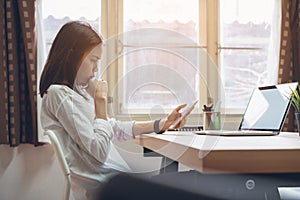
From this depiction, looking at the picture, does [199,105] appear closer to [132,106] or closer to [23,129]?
[132,106]

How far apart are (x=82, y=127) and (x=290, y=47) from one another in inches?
77.6

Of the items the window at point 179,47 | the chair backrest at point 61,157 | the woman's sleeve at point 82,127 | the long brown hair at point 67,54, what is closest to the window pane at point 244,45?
the window at point 179,47

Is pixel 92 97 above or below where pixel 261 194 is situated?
above

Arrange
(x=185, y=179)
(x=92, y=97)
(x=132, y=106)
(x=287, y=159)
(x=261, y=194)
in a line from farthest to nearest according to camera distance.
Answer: (x=132, y=106)
(x=92, y=97)
(x=185, y=179)
(x=261, y=194)
(x=287, y=159)

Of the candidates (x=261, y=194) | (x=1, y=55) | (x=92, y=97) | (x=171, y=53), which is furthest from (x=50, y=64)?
(x=171, y=53)

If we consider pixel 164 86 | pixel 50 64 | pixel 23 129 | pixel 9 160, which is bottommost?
pixel 9 160

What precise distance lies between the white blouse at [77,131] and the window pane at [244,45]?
1.71m

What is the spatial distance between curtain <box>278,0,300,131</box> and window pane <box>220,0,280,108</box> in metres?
0.09

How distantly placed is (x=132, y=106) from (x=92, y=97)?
1311 millimetres

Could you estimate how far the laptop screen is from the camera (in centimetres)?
179

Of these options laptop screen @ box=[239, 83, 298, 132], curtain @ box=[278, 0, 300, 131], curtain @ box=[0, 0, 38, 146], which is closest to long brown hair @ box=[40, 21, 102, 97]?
laptop screen @ box=[239, 83, 298, 132]

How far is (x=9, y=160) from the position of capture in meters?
2.84

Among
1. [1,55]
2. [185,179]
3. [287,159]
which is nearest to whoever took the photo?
[287,159]

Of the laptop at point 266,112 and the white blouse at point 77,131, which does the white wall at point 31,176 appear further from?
the white blouse at point 77,131
